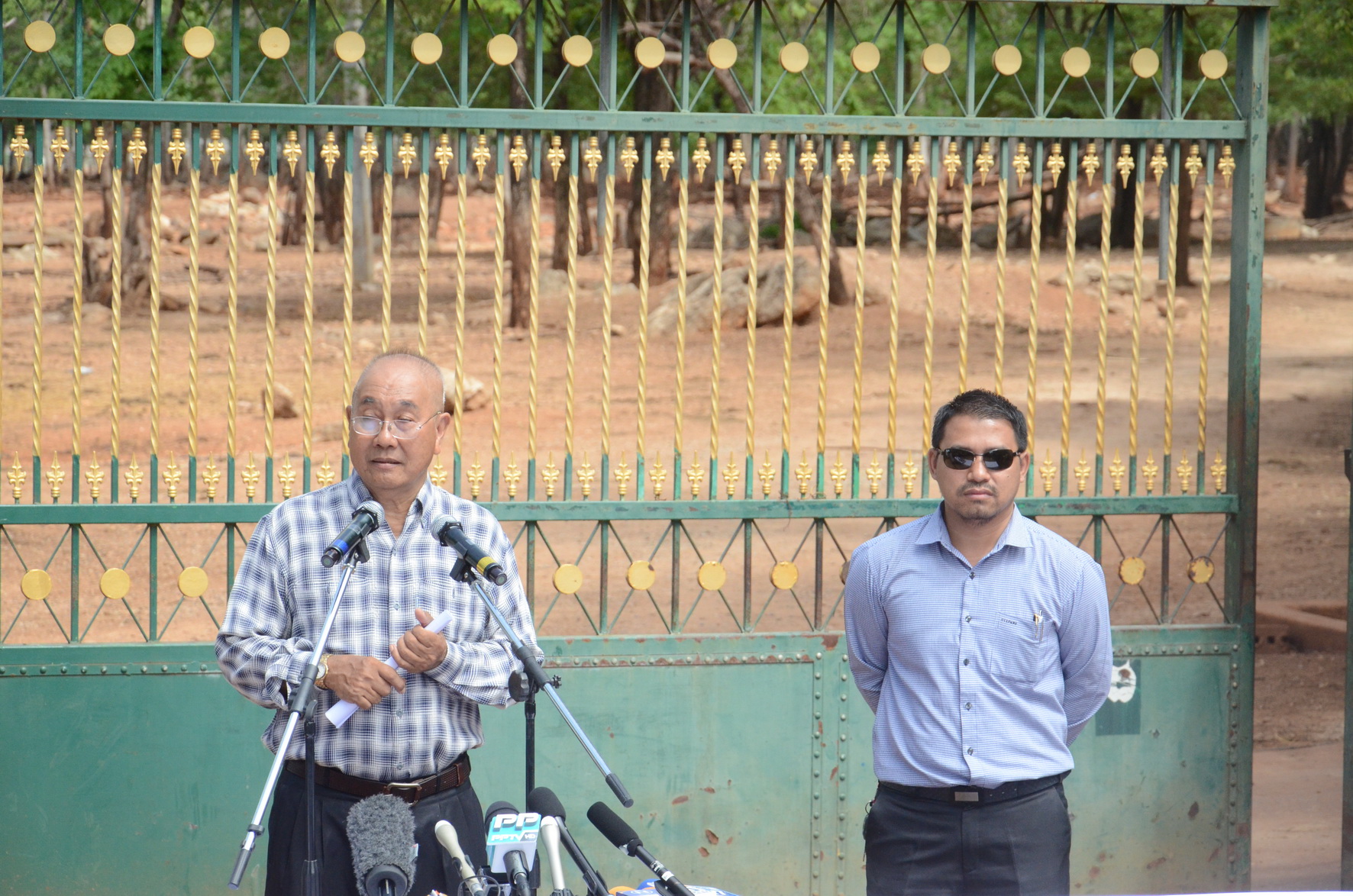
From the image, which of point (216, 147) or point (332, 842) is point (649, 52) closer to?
point (216, 147)

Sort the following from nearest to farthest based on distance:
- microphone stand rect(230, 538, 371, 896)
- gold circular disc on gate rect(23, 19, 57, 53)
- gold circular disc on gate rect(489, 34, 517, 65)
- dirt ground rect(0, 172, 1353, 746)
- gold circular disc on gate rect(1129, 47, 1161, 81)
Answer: microphone stand rect(230, 538, 371, 896) → gold circular disc on gate rect(23, 19, 57, 53) → gold circular disc on gate rect(489, 34, 517, 65) → gold circular disc on gate rect(1129, 47, 1161, 81) → dirt ground rect(0, 172, 1353, 746)

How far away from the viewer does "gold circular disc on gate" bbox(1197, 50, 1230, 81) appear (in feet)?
17.3

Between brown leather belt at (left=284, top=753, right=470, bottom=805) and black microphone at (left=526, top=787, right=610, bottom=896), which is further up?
black microphone at (left=526, top=787, right=610, bottom=896)

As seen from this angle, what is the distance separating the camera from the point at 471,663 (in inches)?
135

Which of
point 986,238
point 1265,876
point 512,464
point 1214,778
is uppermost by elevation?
point 986,238

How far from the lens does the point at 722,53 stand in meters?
5.15

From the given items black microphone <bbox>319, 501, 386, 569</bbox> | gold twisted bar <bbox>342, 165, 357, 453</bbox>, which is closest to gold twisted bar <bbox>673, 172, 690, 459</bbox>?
gold twisted bar <bbox>342, 165, 357, 453</bbox>

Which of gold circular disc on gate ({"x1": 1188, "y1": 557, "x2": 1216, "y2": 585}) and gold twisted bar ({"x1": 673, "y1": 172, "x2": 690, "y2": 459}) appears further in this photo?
gold circular disc on gate ({"x1": 1188, "y1": 557, "x2": 1216, "y2": 585})

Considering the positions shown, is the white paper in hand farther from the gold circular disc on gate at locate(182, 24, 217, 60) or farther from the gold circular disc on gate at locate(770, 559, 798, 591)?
the gold circular disc on gate at locate(182, 24, 217, 60)

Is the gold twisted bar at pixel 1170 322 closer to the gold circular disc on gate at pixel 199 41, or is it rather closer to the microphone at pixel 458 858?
the gold circular disc on gate at pixel 199 41

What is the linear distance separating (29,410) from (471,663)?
454 inches

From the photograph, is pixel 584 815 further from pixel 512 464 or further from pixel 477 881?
pixel 477 881

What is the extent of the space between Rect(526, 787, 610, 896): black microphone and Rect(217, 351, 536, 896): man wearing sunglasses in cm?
78

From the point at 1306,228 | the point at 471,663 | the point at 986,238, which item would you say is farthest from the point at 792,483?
the point at 1306,228
